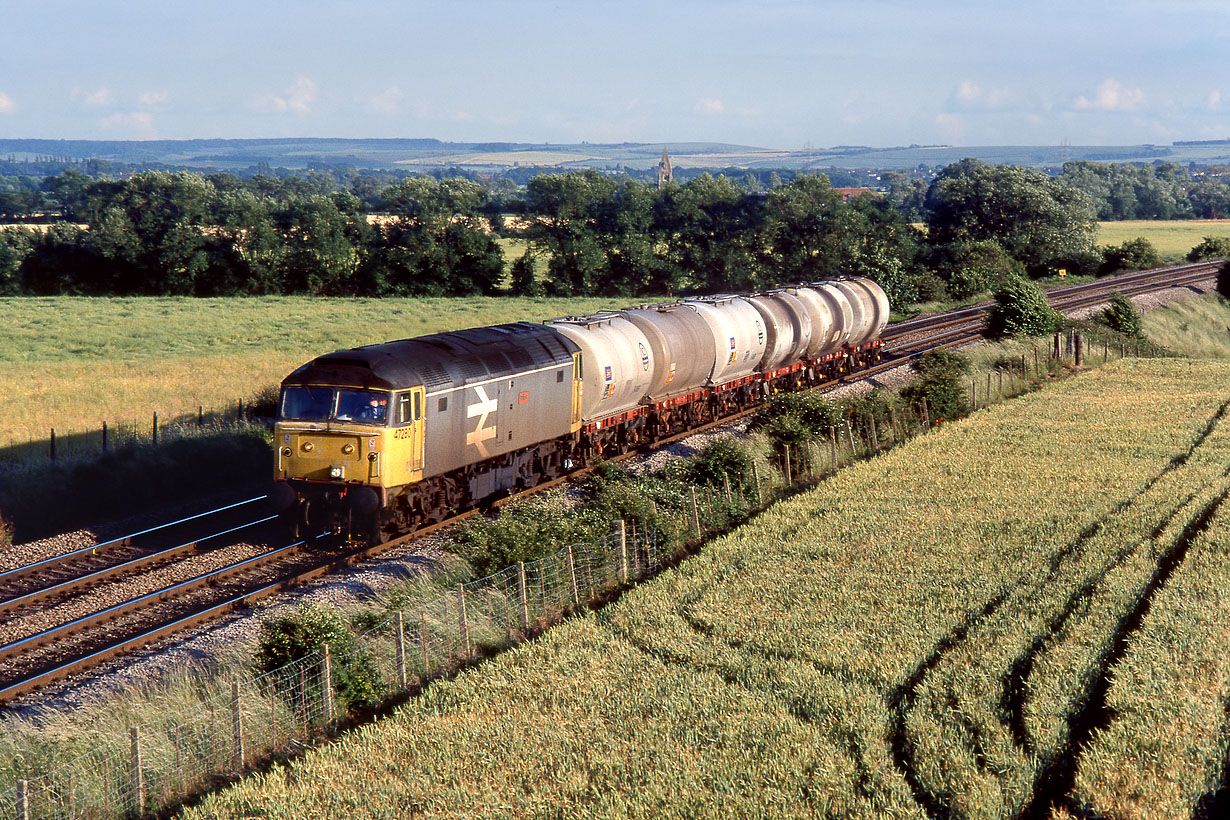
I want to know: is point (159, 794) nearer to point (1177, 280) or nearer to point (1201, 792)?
point (1201, 792)

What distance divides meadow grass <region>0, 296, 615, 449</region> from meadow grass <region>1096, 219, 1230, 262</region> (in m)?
65.7

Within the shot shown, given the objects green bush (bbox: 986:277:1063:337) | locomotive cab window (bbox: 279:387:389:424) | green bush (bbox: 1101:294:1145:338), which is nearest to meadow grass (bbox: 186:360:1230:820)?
locomotive cab window (bbox: 279:387:389:424)

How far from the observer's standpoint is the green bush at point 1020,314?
51.0m

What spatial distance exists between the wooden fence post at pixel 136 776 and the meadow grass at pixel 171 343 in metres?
21.3

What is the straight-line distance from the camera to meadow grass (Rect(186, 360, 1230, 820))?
444 inches

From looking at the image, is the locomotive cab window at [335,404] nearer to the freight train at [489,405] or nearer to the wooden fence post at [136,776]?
the freight train at [489,405]

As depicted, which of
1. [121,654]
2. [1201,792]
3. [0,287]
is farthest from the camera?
→ [0,287]

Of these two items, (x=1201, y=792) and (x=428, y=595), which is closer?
(x=1201, y=792)

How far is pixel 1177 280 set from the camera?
77.6 m

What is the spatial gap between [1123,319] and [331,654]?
51367 mm

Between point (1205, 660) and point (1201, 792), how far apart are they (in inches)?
159

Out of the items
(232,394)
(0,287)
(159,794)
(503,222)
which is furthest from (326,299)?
(159,794)

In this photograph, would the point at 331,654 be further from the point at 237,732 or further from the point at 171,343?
the point at 171,343

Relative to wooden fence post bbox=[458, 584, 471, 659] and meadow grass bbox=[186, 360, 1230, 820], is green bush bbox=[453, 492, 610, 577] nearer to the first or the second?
meadow grass bbox=[186, 360, 1230, 820]
